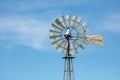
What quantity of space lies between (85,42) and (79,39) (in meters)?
0.69

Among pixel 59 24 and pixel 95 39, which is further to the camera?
pixel 95 39

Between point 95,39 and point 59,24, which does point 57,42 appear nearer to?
point 59,24

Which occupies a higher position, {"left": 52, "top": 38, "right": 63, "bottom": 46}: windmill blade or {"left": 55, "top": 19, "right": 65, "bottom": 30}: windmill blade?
{"left": 55, "top": 19, "right": 65, "bottom": 30}: windmill blade

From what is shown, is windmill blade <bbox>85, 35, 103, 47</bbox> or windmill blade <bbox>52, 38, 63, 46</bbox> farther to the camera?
windmill blade <bbox>85, 35, 103, 47</bbox>

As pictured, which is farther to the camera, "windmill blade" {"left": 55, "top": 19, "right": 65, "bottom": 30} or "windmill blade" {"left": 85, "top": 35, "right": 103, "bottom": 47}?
"windmill blade" {"left": 85, "top": 35, "right": 103, "bottom": 47}

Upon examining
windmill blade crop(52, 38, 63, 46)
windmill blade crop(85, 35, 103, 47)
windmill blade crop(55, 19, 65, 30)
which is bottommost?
windmill blade crop(52, 38, 63, 46)

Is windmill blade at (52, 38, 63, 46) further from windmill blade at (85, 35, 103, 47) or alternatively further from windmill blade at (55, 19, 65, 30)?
windmill blade at (85, 35, 103, 47)

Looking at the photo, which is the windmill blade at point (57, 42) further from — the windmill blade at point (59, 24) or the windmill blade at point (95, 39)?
the windmill blade at point (95, 39)

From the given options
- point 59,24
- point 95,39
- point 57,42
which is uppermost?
point 59,24

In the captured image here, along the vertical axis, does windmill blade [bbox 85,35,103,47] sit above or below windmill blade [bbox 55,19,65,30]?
below

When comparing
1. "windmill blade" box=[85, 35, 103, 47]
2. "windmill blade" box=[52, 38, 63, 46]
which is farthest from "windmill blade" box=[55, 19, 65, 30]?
"windmill blade" box=[85, 35, 103, 47]

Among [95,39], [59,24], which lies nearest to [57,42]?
[59,24]

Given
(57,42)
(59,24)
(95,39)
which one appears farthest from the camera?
(95,39)

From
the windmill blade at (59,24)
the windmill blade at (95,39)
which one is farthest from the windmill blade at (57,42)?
the windmill blade at (95,39)
